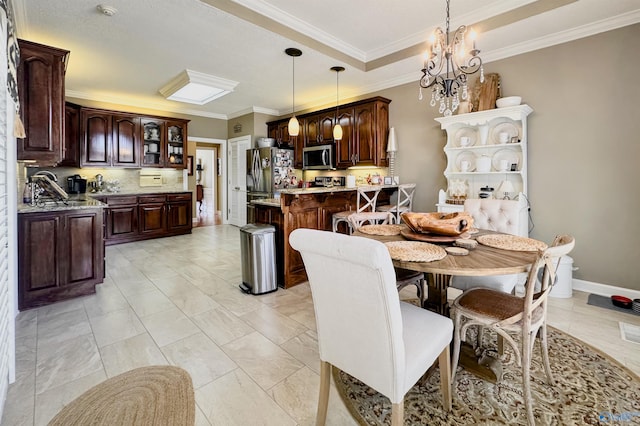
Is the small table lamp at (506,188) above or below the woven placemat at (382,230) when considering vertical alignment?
above

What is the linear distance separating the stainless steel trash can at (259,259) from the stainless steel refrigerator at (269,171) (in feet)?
9.20

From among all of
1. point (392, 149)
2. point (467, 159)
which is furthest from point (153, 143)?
point (467, 159)

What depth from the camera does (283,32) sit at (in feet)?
11.3

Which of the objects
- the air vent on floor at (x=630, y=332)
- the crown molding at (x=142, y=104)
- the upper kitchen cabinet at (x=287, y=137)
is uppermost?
the crown molding at (x=142, y=104)

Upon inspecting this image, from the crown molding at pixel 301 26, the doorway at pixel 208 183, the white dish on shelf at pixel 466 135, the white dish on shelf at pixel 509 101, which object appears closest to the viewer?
the crown molding at pixel 301 26

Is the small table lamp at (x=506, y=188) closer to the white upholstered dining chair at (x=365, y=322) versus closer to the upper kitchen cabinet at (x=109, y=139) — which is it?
the white upholstered dining chair at (x=365, y=322)

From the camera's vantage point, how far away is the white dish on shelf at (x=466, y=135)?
4117mm

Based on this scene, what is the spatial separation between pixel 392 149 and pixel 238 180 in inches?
162

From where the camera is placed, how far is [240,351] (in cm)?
216

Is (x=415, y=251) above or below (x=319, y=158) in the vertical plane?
below

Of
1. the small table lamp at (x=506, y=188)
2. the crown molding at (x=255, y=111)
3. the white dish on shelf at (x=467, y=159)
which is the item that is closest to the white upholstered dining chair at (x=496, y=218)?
the small table lamp at (x=506, y=188)

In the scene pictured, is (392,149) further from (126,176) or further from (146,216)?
(126,176)

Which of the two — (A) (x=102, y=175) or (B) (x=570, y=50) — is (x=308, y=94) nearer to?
(B) (x=570, y=50)

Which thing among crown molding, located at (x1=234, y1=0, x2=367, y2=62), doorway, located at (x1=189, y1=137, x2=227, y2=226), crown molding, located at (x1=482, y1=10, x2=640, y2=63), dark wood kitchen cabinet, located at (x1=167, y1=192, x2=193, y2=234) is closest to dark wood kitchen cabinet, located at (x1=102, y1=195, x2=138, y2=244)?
dark wood kitchen cabinet, located at (x1=167, y1=192, x2=193, y2=234)
